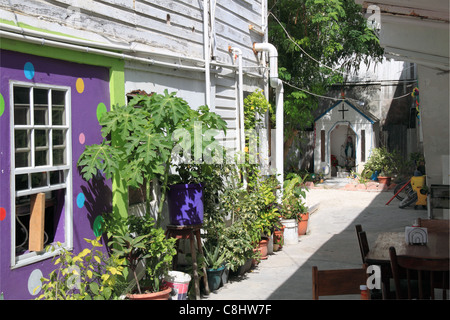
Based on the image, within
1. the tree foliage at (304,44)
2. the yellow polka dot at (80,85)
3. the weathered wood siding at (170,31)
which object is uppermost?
the tree foliage at (304,44)

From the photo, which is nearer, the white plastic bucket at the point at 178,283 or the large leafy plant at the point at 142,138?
the large leafy plant at the point at 142,138

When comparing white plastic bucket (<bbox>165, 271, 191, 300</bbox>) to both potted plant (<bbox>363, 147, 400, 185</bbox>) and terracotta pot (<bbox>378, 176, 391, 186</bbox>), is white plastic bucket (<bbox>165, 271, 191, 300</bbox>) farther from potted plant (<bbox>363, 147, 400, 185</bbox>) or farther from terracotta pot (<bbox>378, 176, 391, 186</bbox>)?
potted plant (<bbox>363, 147, 400, 185</bbox>)

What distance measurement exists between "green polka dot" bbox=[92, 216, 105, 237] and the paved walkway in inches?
79.0

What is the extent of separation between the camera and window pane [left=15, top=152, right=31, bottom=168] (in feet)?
16.0

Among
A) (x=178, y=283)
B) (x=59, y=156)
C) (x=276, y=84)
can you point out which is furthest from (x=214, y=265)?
(x=276, y=84)

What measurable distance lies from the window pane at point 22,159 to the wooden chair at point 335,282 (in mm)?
2679

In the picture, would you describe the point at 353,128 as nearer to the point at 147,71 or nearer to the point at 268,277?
the point at 268,277

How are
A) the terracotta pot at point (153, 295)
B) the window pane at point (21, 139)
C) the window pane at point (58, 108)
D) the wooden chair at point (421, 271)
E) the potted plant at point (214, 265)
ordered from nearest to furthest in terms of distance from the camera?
the wooden chair at point (421, 271), the window pane at point (21, 139), the window pane at point (58, 108), the terracotta pot at point (153, 295), the potted plant at point (214, 265)

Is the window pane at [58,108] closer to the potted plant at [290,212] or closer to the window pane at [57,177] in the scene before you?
the window pane at [57,177]

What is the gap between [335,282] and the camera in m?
4.36

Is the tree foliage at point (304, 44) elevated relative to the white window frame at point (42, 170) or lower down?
elevated

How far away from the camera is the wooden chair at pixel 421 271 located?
182 inches

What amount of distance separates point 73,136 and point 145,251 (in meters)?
1.46

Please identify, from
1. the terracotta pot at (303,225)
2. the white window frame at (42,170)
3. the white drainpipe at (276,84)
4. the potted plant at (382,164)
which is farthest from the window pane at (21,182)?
the potted plant at (382,164)
